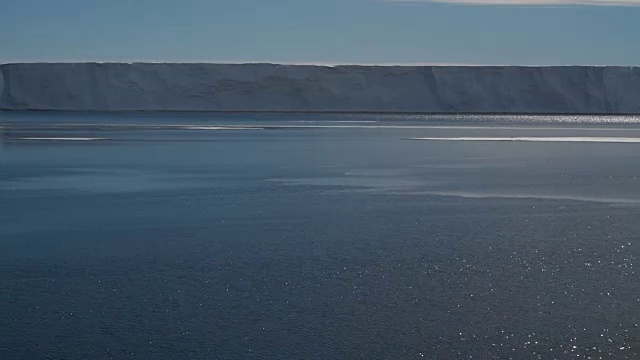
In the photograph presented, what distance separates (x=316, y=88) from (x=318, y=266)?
35.3 meters

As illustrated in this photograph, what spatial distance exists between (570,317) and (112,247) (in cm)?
208

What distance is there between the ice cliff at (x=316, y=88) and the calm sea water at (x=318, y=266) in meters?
30.0

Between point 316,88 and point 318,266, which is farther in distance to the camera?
point 316,88

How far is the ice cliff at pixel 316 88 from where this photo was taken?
124 feet

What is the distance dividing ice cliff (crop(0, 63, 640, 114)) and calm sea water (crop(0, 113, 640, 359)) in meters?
30.0

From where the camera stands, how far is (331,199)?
20.7 ft

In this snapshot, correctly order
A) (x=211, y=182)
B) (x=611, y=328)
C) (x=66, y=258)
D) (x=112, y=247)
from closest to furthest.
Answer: (x=611, y=328) < (x=66, y=258) < (x=112, y=247) < (x=211, y=182)

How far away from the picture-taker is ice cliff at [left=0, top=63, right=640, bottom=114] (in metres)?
37.8

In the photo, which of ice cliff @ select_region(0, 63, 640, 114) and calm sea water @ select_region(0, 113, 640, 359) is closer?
calm sea water @ select_region(0, 113, 640, 359)

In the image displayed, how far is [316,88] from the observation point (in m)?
39.1

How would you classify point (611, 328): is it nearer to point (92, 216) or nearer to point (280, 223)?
point (280, 223)

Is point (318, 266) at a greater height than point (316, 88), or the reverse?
point (318, 266)

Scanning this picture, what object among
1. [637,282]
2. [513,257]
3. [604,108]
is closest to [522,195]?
[513,257]

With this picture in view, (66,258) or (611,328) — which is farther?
(66,258)
